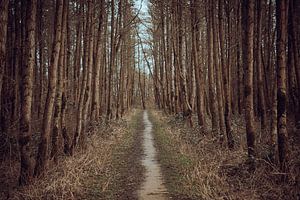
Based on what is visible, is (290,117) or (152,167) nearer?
(152,167)

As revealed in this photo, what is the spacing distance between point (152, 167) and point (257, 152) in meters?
3.18

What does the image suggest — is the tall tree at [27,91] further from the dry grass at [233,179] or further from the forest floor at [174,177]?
the dry grass at [233,179]

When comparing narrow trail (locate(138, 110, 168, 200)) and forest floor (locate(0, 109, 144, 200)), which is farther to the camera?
narrow trail (locate(138, 110, 168, 200))

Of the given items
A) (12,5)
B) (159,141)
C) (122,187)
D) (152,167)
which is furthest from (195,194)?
(12,5)

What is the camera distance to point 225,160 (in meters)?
9.53

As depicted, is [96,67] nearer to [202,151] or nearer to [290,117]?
[202,151]

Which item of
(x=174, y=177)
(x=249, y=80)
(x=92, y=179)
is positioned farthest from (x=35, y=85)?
(x=249, y=80)

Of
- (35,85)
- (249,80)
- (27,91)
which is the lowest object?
(27,91)

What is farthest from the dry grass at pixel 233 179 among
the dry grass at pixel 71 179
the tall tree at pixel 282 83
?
the dry grass at pixel 71 179

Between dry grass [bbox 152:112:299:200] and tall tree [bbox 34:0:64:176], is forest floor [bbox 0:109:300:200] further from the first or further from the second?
tall tree [bbox 34:0:64:176]

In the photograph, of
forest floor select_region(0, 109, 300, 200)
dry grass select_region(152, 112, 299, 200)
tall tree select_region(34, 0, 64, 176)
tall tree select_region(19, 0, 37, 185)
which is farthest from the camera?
tall tree select_region(34, 0, 64, 176)

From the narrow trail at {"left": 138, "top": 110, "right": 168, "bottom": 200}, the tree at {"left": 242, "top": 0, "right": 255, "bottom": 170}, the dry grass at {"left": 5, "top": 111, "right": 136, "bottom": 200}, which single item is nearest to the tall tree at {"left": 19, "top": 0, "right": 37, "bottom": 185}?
the dry grass at {"left": 5, "top": 111, "right": 136, "bottom": 200}

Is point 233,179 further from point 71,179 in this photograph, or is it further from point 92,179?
point 71,179

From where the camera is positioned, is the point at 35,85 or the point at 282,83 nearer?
the point at 282,83
